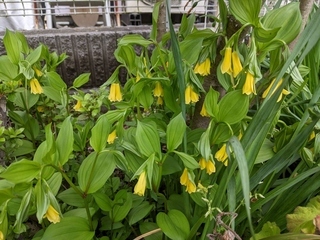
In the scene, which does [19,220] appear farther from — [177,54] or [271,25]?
[271,25]

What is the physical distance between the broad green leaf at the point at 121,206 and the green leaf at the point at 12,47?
413 mm

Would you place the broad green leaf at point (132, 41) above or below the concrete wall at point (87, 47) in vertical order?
above

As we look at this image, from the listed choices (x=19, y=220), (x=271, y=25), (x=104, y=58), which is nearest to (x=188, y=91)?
(x=271, y=25)

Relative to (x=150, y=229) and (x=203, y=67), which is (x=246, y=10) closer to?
(x=203, y=67)

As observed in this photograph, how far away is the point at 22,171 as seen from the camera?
21.9 inches

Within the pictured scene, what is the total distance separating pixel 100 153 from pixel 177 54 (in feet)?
0.78

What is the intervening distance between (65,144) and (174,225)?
28 cm

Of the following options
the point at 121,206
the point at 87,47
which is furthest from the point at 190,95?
the point at 87,47

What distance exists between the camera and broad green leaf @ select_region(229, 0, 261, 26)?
1.79 ft

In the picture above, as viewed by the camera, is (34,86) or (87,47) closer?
A: (34,86)

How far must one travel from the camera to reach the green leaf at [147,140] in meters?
0.62

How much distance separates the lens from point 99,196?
716 mm

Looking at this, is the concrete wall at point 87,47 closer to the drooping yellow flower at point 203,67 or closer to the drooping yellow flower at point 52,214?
the drooping yellow flower at point 203,67

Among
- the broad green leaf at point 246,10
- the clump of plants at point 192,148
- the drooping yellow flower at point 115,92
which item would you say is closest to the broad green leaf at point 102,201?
the clump of plants at point 192,148
